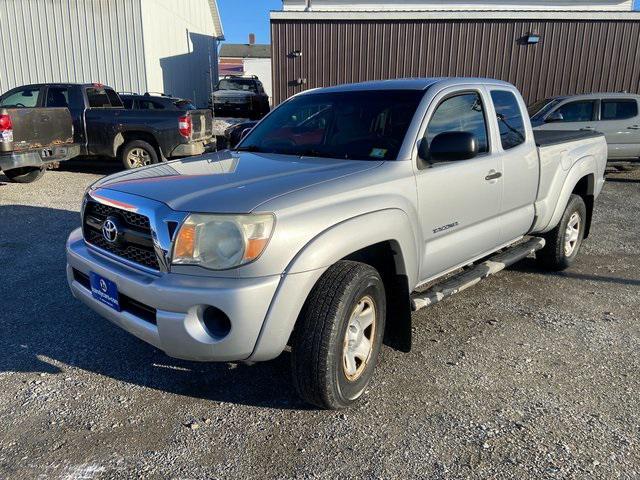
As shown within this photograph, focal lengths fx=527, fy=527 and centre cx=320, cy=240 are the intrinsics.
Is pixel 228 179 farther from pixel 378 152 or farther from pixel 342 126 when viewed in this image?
pixel 342 126

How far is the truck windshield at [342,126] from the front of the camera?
3.43 m

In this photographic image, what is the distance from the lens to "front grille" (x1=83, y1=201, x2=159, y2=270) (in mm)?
2678

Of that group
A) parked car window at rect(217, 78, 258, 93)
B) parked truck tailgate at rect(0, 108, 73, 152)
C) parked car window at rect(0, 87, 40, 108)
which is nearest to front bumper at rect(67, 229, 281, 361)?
parked truck tailgate at rect(0, 108, 73, 152)

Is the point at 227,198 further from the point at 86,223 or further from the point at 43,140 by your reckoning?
the point at 43,140

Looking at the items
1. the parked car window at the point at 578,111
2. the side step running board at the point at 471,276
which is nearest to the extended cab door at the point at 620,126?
the parked car window at the point at 578,111

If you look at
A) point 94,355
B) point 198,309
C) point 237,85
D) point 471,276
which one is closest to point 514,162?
point 471,276

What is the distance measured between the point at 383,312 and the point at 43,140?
797cm

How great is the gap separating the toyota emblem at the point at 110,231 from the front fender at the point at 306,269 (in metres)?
1.02

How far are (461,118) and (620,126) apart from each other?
889 cm

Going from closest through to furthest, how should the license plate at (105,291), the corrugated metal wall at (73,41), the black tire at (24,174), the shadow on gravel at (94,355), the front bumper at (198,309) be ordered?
1. the front bumper at (198,309)
2. the license plate at (105,291)
3. the shadow on gravel at (94,355)
4. the black tire at (24,174)
5. the corrugated metal wall at (73,41)

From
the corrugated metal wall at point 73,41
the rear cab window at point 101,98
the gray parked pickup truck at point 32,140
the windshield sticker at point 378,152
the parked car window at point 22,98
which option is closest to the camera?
the windshield sticker at point 378,152

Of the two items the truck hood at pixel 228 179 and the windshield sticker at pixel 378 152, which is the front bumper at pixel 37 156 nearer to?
the truck hood at pixel 228 179

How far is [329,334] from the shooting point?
259 cm

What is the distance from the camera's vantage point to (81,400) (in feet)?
9.91
